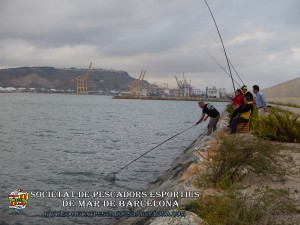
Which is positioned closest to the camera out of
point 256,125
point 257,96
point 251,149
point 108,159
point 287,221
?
point 287,221

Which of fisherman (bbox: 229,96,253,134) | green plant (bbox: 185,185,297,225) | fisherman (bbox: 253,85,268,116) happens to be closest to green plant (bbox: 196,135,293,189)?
green plant (bbox: 185,185,297,225)

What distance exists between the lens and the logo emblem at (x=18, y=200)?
7.90 meters

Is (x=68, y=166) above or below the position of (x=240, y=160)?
below

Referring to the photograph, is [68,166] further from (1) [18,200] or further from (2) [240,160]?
(2) [240,160]

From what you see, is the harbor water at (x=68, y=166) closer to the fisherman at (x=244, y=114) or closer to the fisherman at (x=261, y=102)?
the fisherman at (x=244, y=114)

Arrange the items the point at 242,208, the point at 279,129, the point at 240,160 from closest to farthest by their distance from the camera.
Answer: the point at 242,208, the point at 240,160, the point at 279,129

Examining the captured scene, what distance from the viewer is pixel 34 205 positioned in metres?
8.04

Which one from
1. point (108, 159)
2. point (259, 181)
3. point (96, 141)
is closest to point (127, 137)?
point (96, 141)

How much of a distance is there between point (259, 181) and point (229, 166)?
594 mm

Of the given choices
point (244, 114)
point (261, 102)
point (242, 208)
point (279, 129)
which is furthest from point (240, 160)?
point (261, 102)

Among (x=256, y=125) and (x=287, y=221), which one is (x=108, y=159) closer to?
(x=256, y=125)

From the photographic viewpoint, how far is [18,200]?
840 cm

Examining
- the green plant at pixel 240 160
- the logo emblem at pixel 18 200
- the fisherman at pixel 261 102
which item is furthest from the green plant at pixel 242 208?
the fisherman at pixel 261 102

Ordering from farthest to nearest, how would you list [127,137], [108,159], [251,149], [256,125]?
[127,137]
[108,159]
[256,125]
[251,149]
